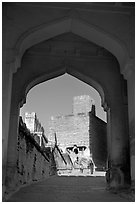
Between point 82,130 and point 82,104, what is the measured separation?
2807 mm

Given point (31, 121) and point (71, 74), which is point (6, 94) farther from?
point (31, 121)

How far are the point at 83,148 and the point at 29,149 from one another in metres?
24.1

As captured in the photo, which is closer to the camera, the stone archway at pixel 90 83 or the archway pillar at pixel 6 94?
the archway pillar at pixel 6 94

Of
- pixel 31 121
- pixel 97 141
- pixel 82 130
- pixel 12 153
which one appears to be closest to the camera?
pixel 12 153

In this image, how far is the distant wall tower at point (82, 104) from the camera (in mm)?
33875

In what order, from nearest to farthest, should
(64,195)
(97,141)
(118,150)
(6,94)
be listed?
1. (6,94)
2. (64,195)
3. (118,150)
4. (97,141)

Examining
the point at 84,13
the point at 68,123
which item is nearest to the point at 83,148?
the point at 68,123

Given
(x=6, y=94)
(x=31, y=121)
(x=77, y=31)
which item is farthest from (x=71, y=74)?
(x=31, y=121)

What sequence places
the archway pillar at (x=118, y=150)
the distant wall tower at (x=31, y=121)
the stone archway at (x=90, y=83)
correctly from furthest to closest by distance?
the distant wall tower at (x=31, y=121), the archway pillar at (x=118, y=150), the stone archway at (x=90, y=83)

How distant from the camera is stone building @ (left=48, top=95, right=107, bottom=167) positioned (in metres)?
32.8

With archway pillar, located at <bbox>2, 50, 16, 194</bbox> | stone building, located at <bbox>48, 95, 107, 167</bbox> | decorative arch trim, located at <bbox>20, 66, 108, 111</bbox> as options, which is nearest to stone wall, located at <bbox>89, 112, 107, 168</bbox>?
stone building, located at <bbox>48, 95, 107, 167</bbox>

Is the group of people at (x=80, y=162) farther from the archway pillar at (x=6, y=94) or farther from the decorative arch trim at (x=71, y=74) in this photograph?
the archway pillar at (x=6, y=94)

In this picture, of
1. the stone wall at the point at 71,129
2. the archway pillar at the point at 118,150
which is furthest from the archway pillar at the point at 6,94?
the stone wall at the point at 71,129

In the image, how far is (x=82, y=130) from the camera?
33406 mm
